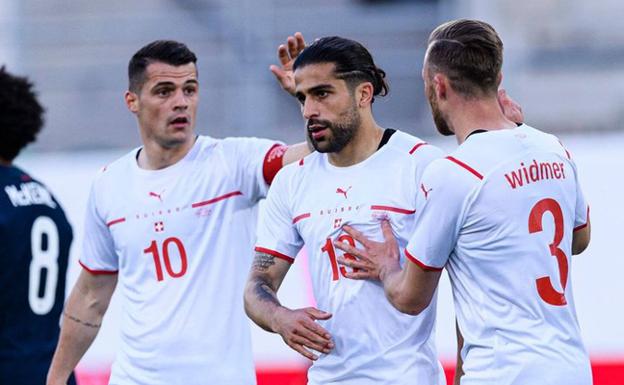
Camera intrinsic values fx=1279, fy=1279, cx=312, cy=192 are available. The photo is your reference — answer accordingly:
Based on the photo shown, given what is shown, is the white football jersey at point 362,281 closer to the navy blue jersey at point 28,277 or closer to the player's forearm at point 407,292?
the player's forearm at point 407,292

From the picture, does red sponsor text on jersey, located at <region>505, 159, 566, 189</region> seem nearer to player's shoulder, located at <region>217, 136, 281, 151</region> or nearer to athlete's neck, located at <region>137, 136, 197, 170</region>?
player's shoulder, located at <region>217, 136, 281, 151</region>

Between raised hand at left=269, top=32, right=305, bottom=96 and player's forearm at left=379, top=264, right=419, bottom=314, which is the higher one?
raised hand at left=269, top=32, right=305, bottom=96

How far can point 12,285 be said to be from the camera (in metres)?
6.02

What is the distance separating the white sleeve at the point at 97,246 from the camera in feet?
19.3

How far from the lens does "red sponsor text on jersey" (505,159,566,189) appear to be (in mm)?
4223

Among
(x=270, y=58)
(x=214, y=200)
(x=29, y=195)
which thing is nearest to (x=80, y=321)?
(x=29, y=195)

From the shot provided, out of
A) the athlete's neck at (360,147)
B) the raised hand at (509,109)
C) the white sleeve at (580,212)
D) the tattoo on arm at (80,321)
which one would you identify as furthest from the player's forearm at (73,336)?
the white sleeve at (580,212)

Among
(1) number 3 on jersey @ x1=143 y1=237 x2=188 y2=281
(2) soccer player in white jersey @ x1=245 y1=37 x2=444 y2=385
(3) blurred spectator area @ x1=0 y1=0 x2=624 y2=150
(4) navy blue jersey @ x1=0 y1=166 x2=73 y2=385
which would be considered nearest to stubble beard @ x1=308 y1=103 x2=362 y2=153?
(2) soccer player in white jersey @ x1=245 y1=37 x2=444 y2=385

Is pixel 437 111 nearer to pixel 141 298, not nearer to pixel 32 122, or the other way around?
pixel 141 298

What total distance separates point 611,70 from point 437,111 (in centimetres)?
717

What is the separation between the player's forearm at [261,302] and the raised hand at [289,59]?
0.88m

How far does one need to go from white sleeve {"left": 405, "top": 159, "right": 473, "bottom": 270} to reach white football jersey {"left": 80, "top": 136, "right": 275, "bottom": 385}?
150 cm

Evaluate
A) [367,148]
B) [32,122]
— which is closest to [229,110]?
[32,122]

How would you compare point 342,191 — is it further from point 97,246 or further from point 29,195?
point 29,195
